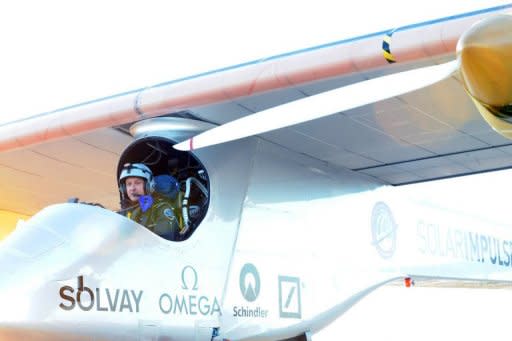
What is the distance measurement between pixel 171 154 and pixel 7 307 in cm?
260

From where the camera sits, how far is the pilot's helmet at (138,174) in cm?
804

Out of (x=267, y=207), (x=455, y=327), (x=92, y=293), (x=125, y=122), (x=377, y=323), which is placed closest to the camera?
(x=92, y=293)

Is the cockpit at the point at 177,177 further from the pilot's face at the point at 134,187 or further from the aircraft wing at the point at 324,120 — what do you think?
the aircraft wing at the point at 324,120

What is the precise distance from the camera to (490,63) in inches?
187

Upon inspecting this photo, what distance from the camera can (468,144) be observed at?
889 cm

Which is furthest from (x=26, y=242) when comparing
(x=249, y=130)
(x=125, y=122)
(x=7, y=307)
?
(x=249, y=130)

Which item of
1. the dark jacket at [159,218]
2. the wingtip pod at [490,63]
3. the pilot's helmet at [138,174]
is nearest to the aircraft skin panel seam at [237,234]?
the dark jacket at [159,218]

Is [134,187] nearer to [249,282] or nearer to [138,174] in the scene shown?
[138,174]

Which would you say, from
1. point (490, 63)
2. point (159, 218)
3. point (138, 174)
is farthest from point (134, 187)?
point (490, 63)

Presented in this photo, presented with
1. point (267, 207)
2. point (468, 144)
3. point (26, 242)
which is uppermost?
point (468, 144)

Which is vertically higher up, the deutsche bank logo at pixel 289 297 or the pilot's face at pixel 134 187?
the pilot's face at pixel 134 187

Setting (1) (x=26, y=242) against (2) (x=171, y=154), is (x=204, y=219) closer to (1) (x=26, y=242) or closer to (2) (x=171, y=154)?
(2) (x=171, y=154)

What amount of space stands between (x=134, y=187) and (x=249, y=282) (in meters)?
1.56

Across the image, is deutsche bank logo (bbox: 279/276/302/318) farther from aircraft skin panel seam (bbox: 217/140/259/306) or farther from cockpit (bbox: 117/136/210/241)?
cockpit (bbox: 117/136/210/241)
